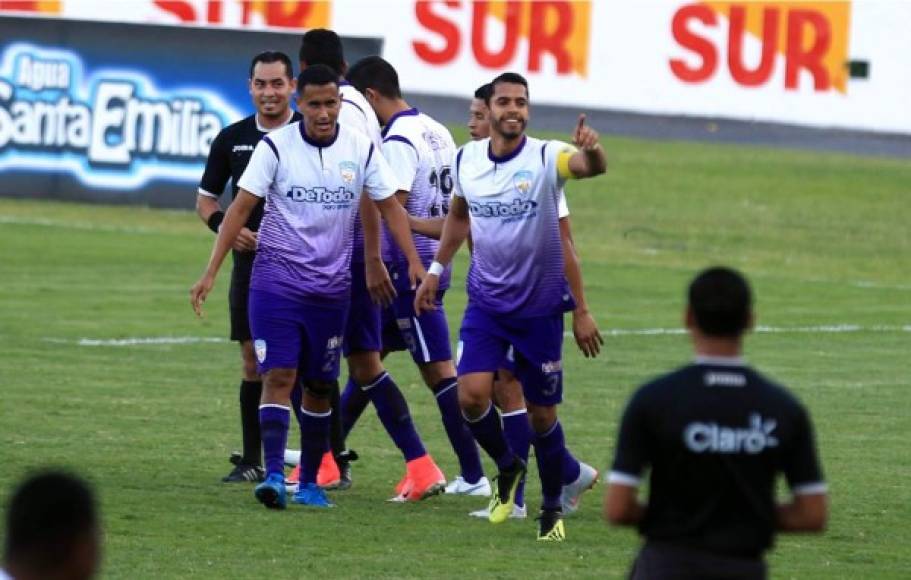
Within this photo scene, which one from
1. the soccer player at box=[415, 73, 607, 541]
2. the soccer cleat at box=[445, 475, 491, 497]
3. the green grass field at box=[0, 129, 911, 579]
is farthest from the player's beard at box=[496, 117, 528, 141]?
the soccer cleat at box=[445, 475, 491, 497]

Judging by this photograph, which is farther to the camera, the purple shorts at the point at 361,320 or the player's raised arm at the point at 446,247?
the purple shorts at the point at 361,320

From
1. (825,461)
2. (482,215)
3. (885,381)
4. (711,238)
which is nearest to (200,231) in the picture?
(711,238)

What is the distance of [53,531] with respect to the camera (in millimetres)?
4512

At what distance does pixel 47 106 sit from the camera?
2780 cm

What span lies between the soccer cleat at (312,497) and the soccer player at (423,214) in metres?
0.85

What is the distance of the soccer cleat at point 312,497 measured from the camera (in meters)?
11.1

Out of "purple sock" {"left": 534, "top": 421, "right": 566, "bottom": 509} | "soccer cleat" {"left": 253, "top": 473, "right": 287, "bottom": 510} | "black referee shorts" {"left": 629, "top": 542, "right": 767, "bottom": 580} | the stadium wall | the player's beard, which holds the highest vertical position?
→ the stadium wall

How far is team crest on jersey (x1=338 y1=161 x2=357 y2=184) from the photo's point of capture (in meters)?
10.9

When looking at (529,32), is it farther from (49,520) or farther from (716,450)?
(49,520)

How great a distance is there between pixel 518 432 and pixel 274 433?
3.97ft

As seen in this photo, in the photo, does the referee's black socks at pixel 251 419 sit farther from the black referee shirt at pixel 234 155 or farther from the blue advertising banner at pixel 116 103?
the blue advertising banner at pixel 116 103

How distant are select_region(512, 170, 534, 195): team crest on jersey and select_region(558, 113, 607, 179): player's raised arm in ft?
0.58

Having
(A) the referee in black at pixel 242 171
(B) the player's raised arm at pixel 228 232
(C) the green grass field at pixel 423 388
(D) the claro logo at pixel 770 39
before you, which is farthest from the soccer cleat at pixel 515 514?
(D) the claro logo at pixel 770 39

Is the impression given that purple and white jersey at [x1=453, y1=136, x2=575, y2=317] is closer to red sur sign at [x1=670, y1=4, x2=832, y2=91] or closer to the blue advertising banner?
the blue advertising banner
